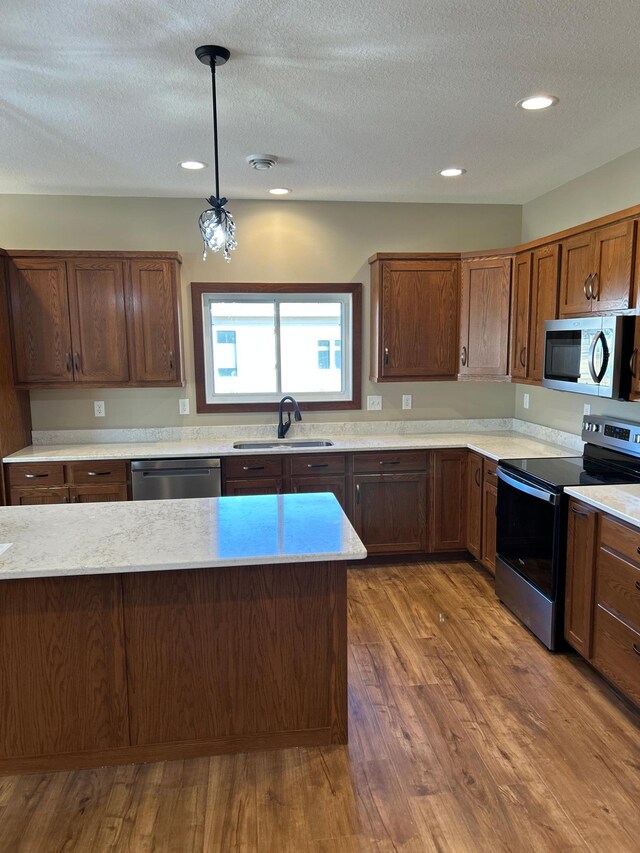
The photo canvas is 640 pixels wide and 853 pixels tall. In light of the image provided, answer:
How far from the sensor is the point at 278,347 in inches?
173

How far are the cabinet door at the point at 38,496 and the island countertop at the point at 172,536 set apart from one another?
1.23m

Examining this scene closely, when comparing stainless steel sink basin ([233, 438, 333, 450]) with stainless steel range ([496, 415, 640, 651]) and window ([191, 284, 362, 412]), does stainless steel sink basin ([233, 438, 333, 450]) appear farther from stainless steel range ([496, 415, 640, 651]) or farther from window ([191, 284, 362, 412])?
stainless steel range ([496, 415, 640, 651])

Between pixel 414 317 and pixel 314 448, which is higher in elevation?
pixel 414 317

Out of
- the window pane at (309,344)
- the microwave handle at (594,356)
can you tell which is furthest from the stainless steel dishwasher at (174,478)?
the microwave handle at (594,356)

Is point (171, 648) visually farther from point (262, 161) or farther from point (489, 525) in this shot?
point (262, 161)

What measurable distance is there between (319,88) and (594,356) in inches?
71.7

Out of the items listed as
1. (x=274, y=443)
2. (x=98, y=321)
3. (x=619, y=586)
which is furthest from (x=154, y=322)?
(x=619, y=586)

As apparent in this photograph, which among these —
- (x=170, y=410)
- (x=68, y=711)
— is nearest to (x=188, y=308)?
(x=170, y=410)

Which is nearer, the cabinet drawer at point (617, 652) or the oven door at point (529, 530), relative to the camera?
the cabinet drawer at point (617, 652)

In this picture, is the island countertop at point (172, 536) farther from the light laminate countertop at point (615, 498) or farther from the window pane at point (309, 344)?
the window pane at point (309, 344)

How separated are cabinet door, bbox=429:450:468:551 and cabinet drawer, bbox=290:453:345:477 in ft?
2.24

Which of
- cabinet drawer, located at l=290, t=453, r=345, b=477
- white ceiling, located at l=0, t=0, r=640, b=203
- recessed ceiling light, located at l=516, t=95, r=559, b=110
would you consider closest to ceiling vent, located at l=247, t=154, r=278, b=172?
white ceiling, located at l=0, t=0, r=640, b=203

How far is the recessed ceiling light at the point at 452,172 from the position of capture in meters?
3.46

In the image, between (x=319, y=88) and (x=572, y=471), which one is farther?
(x=572, y=471)
